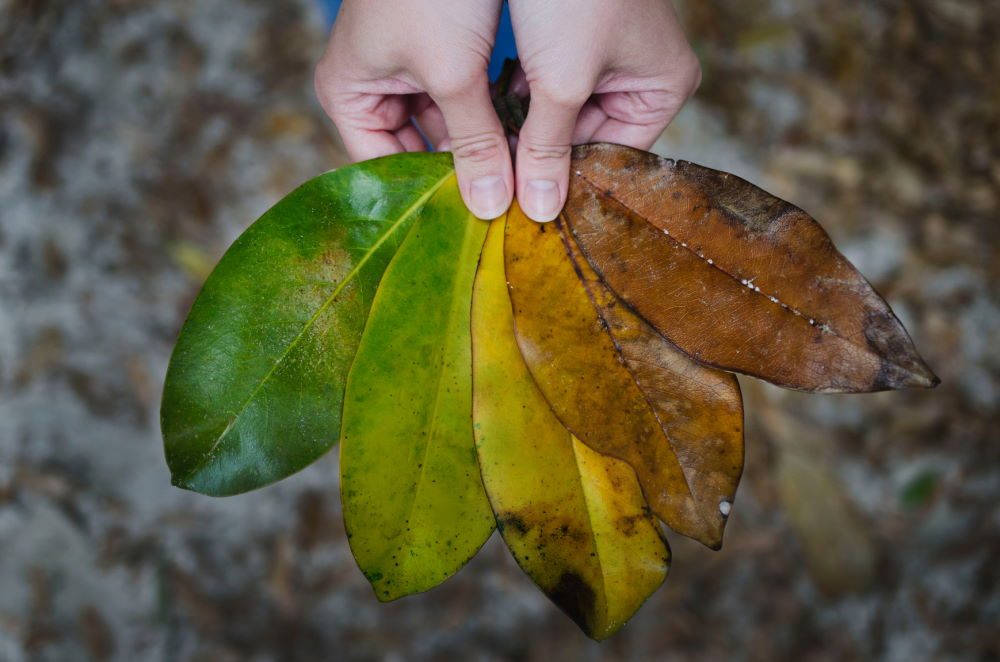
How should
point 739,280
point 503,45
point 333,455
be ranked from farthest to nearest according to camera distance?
point 333,455 → point 503,45 → point 739,280

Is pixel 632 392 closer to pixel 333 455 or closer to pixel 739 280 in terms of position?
pixel 739 280

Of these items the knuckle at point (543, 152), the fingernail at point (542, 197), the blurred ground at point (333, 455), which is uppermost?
the knuckle at point (543, 152)

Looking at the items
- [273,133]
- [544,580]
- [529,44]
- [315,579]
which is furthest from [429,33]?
[315,579]

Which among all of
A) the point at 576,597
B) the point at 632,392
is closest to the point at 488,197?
the point at 632,392

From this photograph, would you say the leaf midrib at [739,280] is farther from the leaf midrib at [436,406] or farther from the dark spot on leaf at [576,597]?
the dark spot on leaf at [576,597]

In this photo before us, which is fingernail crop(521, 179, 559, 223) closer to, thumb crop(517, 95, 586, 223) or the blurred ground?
thumb crop(517, 95, 586, 223)

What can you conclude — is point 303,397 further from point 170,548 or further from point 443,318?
point 170,548

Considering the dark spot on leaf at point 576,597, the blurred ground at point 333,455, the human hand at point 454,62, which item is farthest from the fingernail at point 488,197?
the blurred ground at point 333,455
